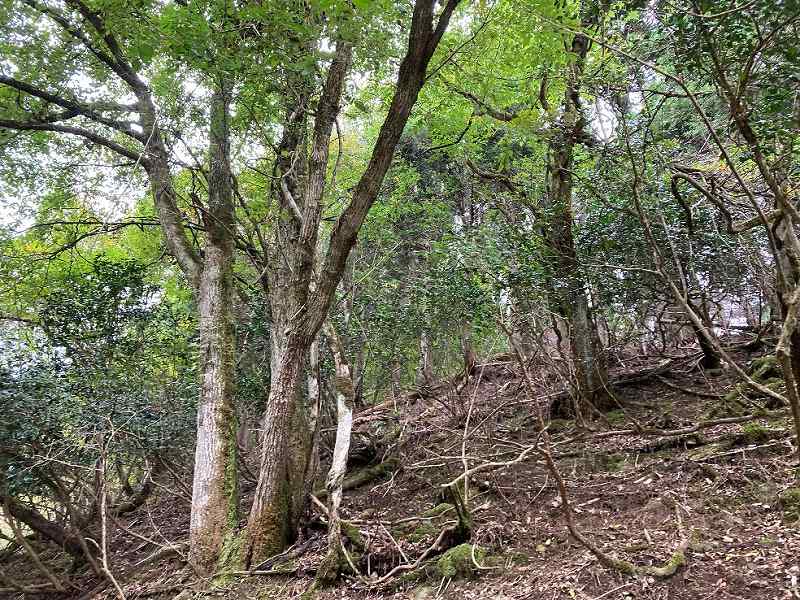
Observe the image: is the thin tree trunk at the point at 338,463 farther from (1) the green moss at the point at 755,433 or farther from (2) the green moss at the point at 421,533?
(1) the green moss at the point at 755,433

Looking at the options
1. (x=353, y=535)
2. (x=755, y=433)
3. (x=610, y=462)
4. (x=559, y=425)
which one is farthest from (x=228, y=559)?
(x=755, y=433)

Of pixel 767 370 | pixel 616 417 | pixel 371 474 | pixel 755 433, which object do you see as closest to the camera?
pixel 755 433

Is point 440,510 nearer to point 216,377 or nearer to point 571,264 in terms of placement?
point 216,377

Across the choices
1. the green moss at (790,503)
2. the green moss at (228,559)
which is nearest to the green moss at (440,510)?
the green moss at (228,559)

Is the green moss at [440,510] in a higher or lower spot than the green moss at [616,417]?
lower

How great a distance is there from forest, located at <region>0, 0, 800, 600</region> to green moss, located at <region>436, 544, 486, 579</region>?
2 centimetres

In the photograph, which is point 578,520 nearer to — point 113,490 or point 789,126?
point 789,126

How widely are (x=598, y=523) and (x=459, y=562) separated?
1.11 m

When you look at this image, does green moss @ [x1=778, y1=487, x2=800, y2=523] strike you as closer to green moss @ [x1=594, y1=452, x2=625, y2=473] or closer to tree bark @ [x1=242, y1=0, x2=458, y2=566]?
green moss @ [x1=594, y1=452, x2=625, y2=473]

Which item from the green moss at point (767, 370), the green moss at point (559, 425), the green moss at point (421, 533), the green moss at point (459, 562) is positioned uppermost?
the green moss at point (767, 370)

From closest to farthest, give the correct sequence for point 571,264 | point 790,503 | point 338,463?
point 790,503 < point 338,463 < point 571,264

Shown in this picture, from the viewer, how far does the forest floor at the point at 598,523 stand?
2766 millimetres

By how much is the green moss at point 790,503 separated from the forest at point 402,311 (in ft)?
0.07

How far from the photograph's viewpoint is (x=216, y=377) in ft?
18.0
